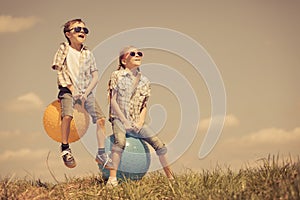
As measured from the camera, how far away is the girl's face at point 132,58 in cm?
1012

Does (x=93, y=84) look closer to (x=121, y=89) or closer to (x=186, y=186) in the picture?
(x=121, y=89)

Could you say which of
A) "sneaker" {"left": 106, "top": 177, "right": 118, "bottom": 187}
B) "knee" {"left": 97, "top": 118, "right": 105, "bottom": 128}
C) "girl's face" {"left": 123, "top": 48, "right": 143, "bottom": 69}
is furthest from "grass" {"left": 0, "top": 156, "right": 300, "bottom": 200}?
"girl's face" {"left": 123, "top": 48, "right": 143, "bottom": 69}

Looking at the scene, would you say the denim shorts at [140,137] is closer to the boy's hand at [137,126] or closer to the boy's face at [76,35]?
the boy's hand at [137,126]

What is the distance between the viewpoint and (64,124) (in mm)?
9891

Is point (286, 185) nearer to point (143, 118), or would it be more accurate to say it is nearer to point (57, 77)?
point (143, 118)

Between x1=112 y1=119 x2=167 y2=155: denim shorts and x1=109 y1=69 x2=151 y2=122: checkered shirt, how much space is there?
0.21m

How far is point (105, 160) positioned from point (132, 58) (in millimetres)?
2059

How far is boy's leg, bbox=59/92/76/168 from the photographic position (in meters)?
9.87

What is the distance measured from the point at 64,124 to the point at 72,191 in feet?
4.45

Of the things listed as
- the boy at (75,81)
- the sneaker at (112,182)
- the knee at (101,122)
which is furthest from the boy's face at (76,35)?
the sneaker at (112,182)

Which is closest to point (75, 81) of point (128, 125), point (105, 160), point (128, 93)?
point (128, 93)

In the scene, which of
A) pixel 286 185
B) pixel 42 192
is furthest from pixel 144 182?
pixel 286 185

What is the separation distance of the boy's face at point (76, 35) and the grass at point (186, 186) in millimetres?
2872

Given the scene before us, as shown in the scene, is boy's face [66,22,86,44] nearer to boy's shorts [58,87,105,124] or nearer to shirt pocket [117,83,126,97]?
boy's shorts [58,87,105,124]
